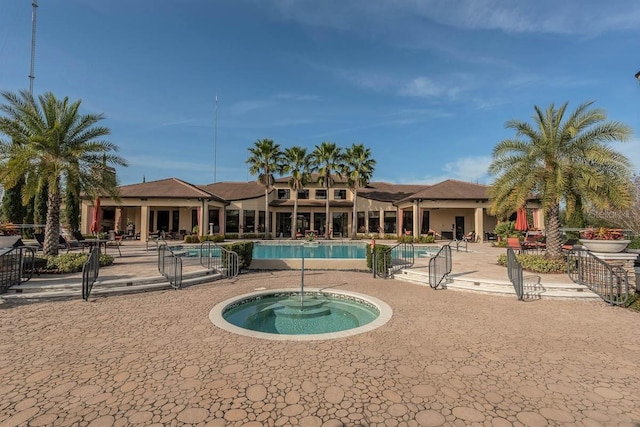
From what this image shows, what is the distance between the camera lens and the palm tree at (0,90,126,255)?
11656 mm

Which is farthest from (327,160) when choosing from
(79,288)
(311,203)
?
(79,288)

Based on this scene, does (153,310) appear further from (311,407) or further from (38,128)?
(38,128)

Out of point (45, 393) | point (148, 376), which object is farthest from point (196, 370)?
point (45, 393)

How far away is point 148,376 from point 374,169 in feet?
95.0

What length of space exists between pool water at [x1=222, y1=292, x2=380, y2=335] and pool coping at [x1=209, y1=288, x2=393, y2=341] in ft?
0.44

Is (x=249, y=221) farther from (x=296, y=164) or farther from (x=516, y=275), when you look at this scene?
(x=516, y=275)

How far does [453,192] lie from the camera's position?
29438 millimetres

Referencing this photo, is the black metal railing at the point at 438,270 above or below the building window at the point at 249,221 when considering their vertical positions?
below

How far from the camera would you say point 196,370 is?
4223 mm

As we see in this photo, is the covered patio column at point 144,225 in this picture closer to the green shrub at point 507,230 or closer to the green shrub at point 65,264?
the green shrub at point 65,264

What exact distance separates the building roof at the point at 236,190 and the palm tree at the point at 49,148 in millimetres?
20563

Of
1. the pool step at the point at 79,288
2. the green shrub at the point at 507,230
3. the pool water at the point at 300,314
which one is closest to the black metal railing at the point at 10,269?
the pool step at the point at 79,288

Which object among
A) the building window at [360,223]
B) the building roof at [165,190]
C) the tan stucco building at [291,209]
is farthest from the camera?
the building window at [360,223]

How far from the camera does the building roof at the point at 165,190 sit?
2747 centimetres
